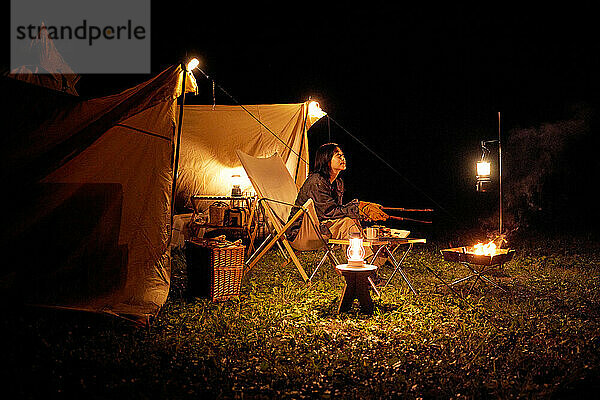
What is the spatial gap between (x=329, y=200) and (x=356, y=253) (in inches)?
58.9

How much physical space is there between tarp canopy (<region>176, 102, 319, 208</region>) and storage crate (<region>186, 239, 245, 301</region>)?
299 centimetres

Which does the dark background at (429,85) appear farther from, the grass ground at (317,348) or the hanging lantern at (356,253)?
the hanging lantern at (356,253)

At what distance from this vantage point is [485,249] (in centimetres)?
430


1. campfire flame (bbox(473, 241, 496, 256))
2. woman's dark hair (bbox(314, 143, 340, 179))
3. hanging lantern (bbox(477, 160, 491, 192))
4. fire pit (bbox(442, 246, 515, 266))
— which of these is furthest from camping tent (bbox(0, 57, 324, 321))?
hanging lantern (bbox(477, 160, 491, 192))

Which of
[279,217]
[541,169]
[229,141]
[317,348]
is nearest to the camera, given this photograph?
[317,348]

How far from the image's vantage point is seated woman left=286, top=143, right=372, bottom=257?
474 cm

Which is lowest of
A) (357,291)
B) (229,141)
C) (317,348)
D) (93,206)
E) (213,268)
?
(317,348)

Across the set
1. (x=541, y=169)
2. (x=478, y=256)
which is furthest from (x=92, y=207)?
(x=541, y=169)

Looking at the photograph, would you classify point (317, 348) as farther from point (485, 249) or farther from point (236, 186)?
point (236, 186)

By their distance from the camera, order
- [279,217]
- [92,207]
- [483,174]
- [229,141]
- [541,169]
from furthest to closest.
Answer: [541,169] < [229,141] < [483,174] < [279,217] < [92,207]

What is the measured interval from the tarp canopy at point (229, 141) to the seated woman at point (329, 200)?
159 cm

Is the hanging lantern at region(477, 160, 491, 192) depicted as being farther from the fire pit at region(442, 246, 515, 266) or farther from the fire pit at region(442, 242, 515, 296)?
the fire pit at region(442, 246, 515, 266)

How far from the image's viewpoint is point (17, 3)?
5.88 metres

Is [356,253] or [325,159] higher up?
[325,159]
